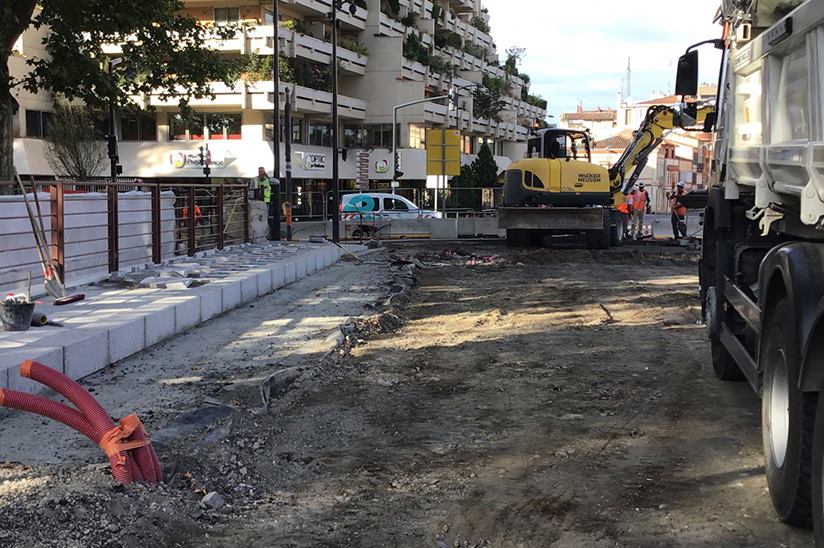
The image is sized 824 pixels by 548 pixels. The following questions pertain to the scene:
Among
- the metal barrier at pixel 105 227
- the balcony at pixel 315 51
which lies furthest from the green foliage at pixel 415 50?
the metal barrier at pixel 105 227

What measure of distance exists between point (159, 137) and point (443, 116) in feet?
63.0

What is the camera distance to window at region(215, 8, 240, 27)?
155ft

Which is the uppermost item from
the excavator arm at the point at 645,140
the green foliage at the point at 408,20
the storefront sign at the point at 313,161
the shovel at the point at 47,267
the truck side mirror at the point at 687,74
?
the green foliage at the point at 408,20

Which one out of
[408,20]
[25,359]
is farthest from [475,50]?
[25,359]

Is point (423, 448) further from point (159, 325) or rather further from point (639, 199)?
point (639, 199)

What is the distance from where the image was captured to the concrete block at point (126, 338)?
326 inches

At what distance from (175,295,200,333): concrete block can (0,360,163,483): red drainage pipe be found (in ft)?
17.5

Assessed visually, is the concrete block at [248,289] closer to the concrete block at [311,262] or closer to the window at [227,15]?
the concrete block at [311,262]

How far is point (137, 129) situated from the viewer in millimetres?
49031

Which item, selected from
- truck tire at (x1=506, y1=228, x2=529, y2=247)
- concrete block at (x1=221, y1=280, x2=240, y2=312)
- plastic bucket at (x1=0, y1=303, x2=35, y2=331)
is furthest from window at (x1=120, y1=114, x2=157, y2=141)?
plastic bucket at (x1=0, y1=303, x2=35, y2=331)

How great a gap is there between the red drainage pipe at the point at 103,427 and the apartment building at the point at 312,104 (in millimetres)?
34663

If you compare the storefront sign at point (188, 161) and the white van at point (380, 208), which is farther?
the storefront sign at point (188, 161)

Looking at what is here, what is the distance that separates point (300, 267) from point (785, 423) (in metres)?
13.0

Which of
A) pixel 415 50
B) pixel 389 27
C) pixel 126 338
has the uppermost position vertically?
pixel 389 27
